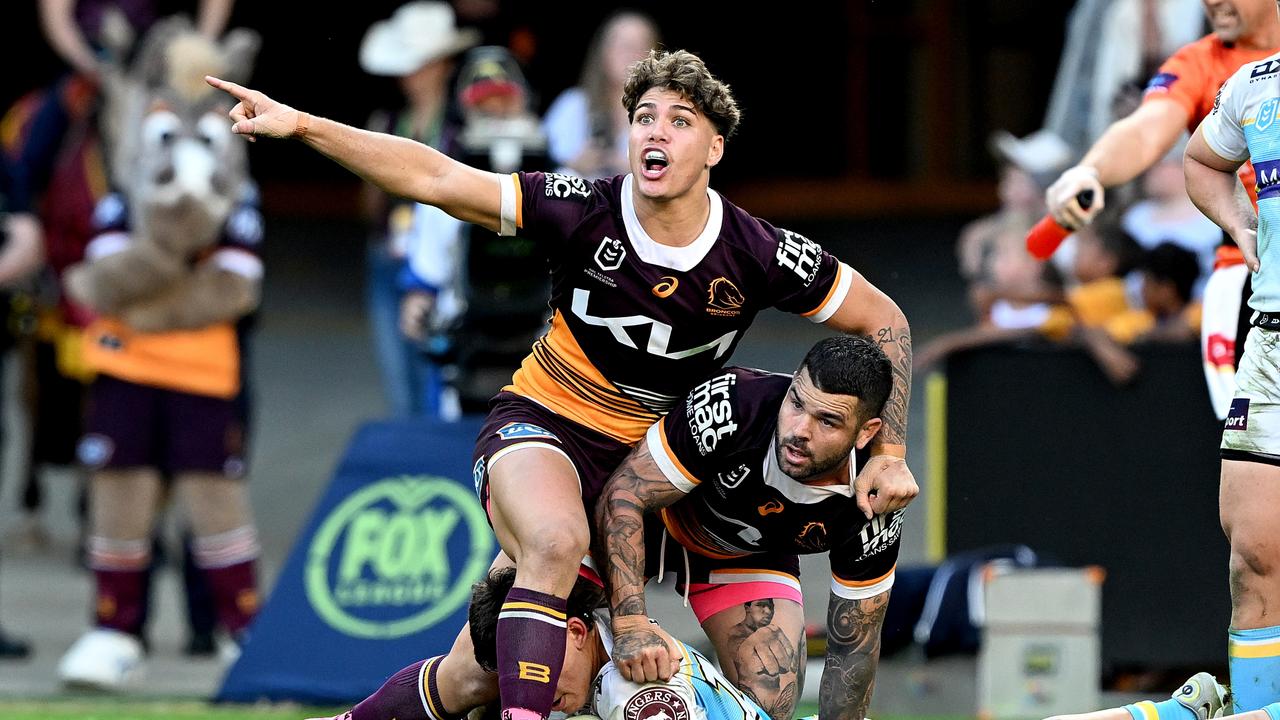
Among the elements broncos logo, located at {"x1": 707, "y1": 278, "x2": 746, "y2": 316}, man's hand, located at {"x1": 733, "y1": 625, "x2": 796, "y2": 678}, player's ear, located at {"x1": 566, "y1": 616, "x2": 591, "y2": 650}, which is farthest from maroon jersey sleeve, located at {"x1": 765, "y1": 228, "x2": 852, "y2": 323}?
player's ear, located at {"x1": 566, "y1": 616, "x2": 591, "y2": 650}

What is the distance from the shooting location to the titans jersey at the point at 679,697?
5.53 metres

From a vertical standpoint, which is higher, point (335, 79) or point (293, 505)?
point (335, 79)

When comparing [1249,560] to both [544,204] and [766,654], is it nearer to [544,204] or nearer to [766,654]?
[766,654]

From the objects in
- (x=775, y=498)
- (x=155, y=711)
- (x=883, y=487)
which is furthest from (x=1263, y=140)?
(x=155, y=711)

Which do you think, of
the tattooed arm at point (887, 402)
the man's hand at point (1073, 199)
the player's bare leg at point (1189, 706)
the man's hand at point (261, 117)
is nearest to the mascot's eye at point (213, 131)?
the man's hand at point (261, 117)

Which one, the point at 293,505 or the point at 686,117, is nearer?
the point at 686,117

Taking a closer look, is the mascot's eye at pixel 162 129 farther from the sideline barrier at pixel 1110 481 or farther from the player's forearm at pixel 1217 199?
the player's forearm at pixel 1217 199

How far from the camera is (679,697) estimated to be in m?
5.55

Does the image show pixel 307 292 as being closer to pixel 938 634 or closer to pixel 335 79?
pixel 335 79

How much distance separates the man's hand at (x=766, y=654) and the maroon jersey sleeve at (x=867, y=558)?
31 cm

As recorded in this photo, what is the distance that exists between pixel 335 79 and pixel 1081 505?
27.9ft

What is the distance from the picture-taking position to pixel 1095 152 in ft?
21.7

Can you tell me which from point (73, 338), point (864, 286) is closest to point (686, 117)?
point (864, 286)

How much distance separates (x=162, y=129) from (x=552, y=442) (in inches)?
139
